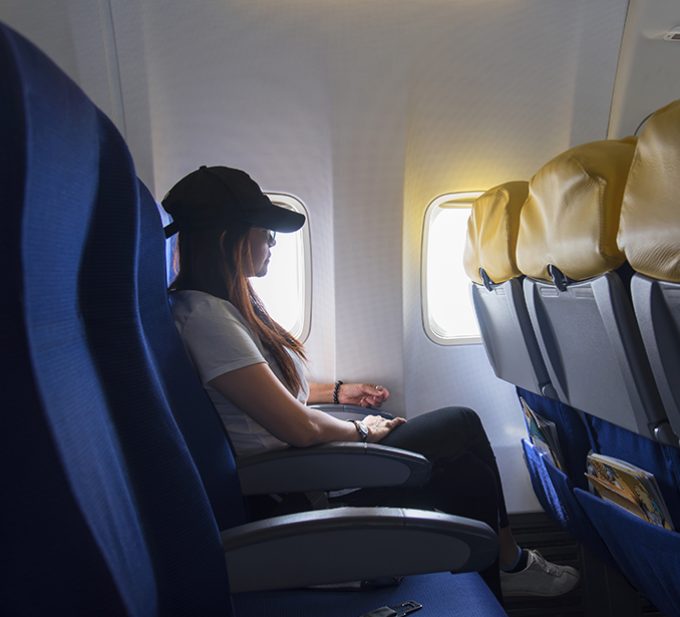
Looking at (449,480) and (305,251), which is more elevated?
(305,251)

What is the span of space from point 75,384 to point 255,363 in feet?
3.13

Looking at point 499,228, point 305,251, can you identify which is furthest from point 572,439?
point 305,251

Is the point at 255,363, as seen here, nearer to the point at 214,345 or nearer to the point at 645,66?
the point at 214,345

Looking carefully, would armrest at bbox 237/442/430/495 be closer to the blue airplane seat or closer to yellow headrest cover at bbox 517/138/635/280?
the blue airplane seat

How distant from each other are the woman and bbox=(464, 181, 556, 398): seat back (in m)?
0.28

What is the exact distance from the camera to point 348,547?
1133mm

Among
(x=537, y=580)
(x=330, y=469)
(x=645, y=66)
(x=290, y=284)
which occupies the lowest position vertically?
(x=537, y=580)

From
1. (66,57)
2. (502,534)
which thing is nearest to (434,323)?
(502,534)

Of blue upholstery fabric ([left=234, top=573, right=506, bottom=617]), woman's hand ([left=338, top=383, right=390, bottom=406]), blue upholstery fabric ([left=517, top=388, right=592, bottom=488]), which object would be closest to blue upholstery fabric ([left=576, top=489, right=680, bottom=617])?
blue upholstery fabric ([left=517, top=388, right=592, bottom=488])

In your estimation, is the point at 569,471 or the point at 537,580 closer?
the point at 569,471

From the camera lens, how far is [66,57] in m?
2.59

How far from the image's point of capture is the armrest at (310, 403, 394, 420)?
2.79m

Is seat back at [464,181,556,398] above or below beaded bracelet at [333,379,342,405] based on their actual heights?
above

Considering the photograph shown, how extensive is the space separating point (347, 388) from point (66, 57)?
182 cm
